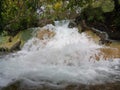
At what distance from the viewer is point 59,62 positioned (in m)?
9.59

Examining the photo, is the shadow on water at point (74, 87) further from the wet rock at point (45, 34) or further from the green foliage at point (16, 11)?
the wet rock at point (45, 34)

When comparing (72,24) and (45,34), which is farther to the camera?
(72,24)

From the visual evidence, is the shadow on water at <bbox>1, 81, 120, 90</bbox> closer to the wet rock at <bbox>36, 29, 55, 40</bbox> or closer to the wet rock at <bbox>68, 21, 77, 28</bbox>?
the wet rock at <bbox>36, 29, 55, 40</bbox>

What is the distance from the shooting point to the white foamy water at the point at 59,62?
7773mm

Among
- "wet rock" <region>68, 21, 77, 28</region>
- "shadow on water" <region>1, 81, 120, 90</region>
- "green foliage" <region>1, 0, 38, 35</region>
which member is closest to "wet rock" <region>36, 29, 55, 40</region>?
"wet rock" <region>68, 21, 77, 28</region>

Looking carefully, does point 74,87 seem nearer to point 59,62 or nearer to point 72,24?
point 59,62

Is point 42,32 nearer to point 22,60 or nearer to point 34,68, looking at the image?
point 22,60

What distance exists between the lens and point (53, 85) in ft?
23.7

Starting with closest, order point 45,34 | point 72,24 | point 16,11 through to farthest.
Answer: point 16,11 < point 45,34 < point 72,24

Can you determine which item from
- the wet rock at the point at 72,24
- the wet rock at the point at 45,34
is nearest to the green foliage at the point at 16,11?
the wet rock at the point at 45,34

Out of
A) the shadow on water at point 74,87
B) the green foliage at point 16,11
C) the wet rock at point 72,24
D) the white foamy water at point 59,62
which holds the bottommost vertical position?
the shadow on water at point 74,87

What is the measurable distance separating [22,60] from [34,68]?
1208mm

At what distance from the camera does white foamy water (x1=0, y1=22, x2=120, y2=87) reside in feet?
25.5

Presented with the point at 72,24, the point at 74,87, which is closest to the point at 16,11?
the point at 74,87
